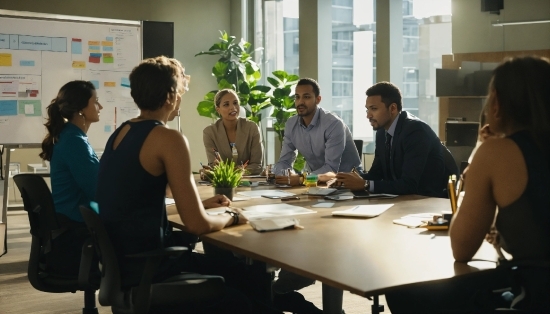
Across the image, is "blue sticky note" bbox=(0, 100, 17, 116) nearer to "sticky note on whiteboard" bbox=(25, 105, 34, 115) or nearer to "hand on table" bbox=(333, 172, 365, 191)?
"sticky note on whiteboard" bbox=(25, 105, 34, 115)

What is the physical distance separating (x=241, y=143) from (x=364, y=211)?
2557 millimetres

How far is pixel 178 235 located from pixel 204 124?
6471 mm

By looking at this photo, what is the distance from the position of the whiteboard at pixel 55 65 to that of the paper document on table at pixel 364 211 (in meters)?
3.85

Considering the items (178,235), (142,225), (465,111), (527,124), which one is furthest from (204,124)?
(527,124)

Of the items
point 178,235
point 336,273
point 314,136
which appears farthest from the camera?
point 314,136

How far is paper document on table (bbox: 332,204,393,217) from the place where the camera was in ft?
9.62

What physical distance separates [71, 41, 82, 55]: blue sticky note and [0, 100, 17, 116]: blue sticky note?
0.70 metres

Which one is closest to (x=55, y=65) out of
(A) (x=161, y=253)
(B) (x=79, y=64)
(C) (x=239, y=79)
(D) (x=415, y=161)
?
(B) (x=79, y=64)

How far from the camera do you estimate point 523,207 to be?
1966mm

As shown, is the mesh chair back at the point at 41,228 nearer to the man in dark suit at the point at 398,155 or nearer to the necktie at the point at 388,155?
the man in dark suit at the point at 398,155

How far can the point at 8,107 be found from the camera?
5930 mm

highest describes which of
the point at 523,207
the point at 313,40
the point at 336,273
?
the point at 313,40

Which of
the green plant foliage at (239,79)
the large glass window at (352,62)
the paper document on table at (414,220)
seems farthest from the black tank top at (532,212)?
the large glass window at (352,62)

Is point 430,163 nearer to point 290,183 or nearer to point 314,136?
point 290,183
